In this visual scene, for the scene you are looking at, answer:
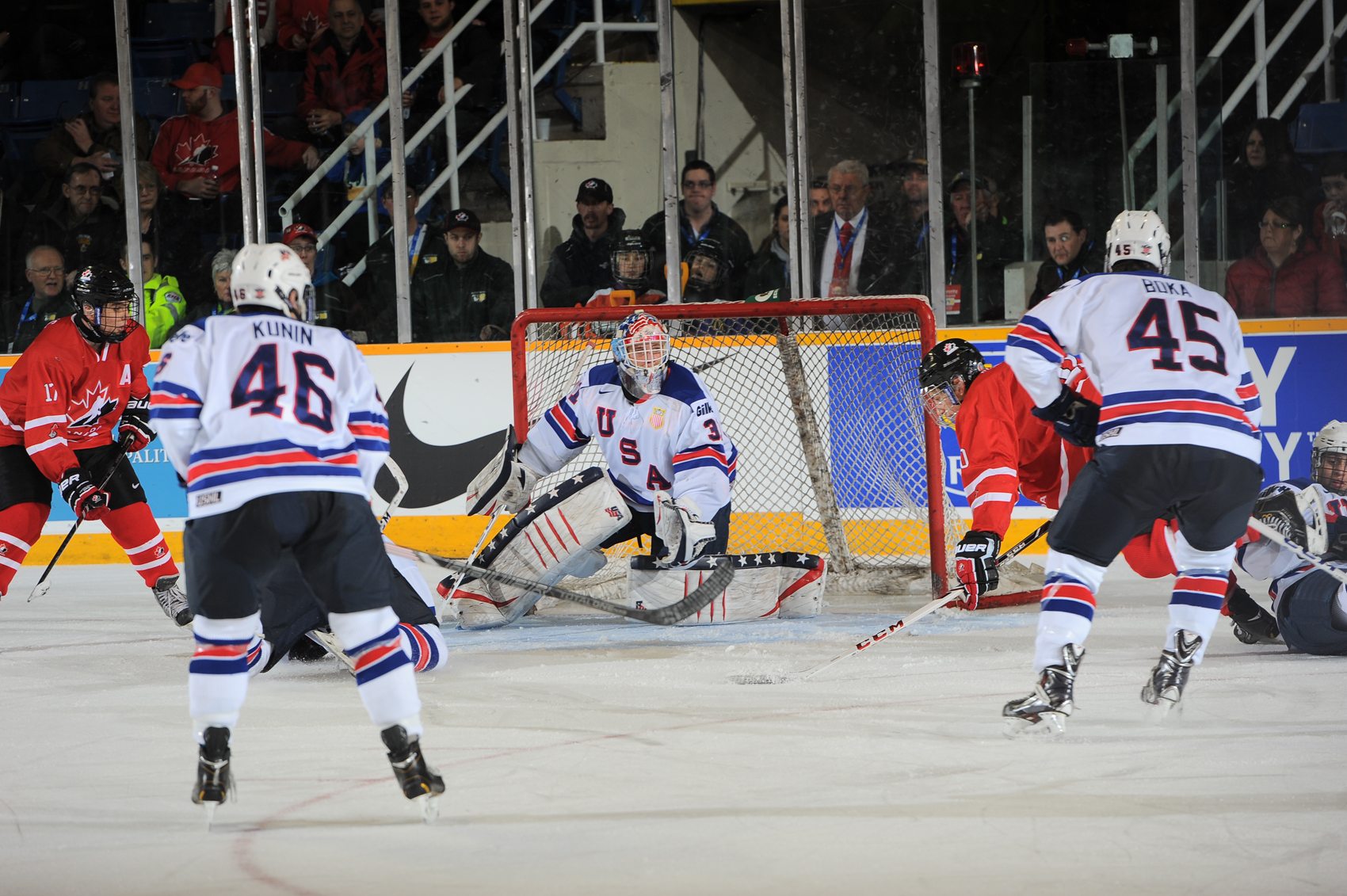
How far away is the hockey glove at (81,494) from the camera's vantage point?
14.2 ft

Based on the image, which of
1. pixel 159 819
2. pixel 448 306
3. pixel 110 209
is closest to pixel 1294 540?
pixel 159 819

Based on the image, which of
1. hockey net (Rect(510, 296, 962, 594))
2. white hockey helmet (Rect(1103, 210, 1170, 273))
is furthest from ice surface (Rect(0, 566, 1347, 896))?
hockey net (Rect(510, 296, 962, 594))

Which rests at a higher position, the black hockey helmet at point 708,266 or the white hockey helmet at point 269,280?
the black hockey helmet at point 708,266

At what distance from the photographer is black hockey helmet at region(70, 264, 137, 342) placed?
453 centimetres

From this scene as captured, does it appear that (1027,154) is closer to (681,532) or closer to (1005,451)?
(1005,451)

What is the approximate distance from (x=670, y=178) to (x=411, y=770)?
161 inches

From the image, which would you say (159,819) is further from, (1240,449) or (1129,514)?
(1240,449)

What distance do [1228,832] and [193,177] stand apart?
555 cm

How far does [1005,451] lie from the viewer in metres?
3.95

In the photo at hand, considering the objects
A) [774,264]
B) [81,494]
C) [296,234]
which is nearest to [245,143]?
[296,234]

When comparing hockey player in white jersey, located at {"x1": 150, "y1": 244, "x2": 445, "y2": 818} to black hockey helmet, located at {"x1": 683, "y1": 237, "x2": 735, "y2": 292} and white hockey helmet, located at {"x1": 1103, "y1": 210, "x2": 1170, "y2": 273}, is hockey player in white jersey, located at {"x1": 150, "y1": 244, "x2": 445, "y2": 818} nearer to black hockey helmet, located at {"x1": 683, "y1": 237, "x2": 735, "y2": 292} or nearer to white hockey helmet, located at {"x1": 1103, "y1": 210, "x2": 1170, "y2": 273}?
white hockey helmet, located at {"x1": 1103, "y1": 210, "x2": 1170, "y2": 273}

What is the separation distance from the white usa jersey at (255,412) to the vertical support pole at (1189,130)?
13.8 ft

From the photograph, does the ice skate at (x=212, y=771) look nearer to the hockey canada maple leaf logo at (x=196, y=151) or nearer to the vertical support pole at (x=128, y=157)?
the vertical support pole at (x=128, y=157)

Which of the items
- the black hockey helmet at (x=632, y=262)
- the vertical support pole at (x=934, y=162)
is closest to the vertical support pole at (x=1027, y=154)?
the vertical support pole at (x=934, y=162)
